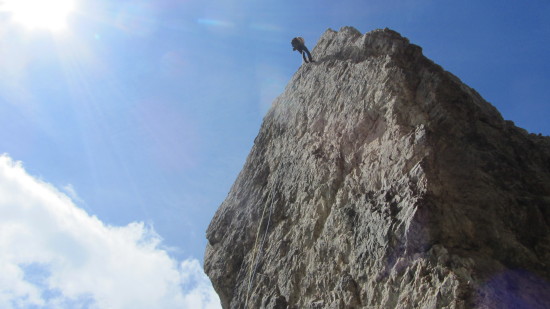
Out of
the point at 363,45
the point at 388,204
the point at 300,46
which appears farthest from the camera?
the point at 300,46

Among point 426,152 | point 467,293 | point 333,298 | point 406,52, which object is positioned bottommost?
point 467,293

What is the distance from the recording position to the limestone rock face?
685 centimetres

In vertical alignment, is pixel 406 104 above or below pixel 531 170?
above

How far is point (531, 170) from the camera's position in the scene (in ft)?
29.5

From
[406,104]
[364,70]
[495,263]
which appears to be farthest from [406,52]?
[495,263]

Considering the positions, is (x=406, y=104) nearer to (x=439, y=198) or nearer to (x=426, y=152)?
(x=426, y=152)

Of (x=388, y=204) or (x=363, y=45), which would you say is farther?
(x=363, y=45)

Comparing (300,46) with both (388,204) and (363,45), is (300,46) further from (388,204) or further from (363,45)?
(388,204)

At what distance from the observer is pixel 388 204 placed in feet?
25.7

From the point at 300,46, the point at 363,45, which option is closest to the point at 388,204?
the point at 363,45

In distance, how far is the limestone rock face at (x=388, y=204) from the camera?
685 centimetres

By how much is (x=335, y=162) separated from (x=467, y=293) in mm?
4734


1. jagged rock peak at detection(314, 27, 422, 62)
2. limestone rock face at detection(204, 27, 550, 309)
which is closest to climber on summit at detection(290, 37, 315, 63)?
jagged rock peak at detection(314, 27, 422, 62)

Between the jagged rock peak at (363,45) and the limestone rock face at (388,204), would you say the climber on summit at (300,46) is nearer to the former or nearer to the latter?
the jagged rock peak at (363,45)
